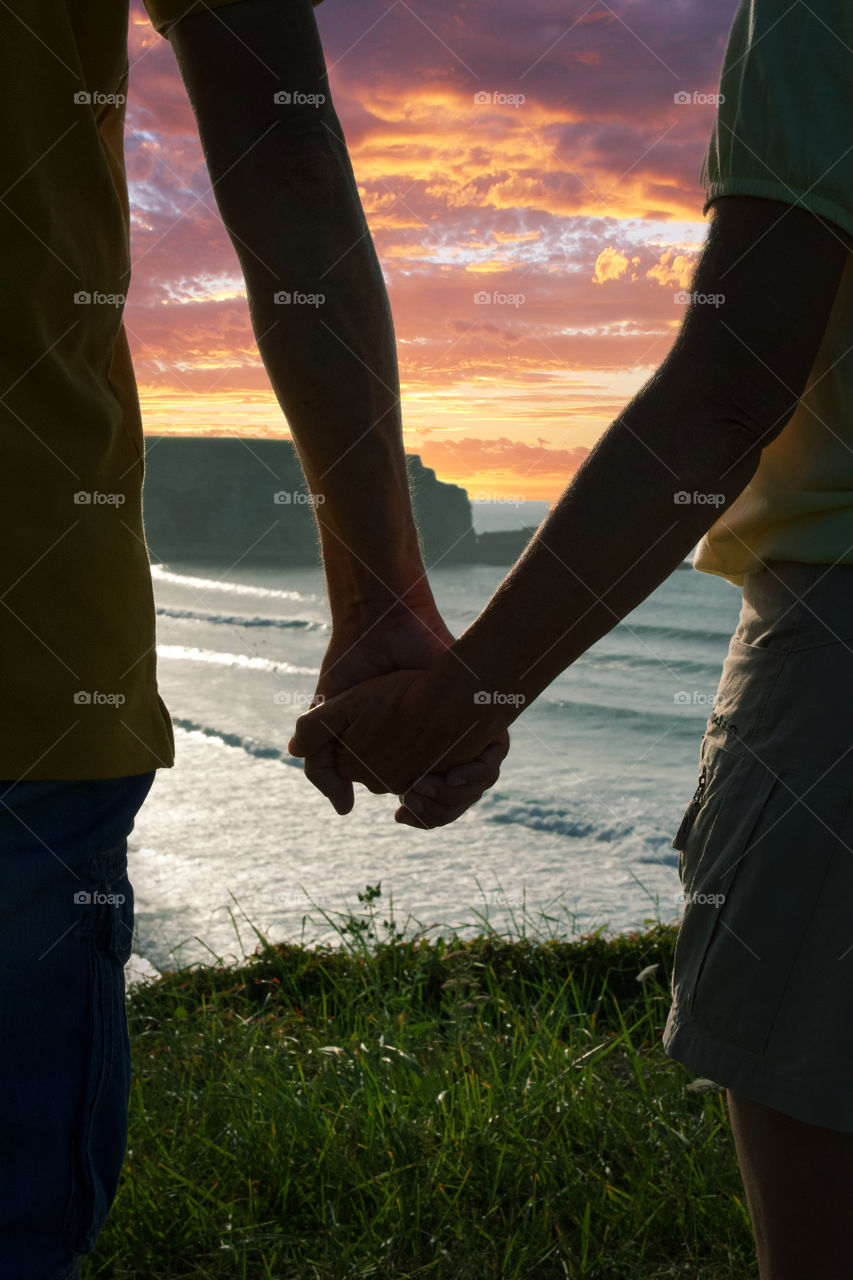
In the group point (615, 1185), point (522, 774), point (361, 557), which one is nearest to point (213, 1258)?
point (615, 1185)

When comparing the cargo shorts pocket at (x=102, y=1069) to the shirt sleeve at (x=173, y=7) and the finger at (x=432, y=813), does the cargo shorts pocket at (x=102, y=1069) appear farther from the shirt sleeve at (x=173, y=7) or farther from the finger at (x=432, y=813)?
the shirt sleeve at (x=173, y=7)

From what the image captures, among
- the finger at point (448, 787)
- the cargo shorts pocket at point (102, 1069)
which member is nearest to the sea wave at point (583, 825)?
the finger at point (448, 787)

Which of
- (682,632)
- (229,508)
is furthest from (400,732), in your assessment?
(229,508)

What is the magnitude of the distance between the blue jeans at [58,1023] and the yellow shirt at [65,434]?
55 mm

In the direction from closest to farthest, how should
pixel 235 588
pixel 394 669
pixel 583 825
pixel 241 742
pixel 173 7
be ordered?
pixel 173 7 < pixel 394 669 < pixel 583 825 < pixel 241 742 < pixel 235 588

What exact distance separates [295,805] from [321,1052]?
6.94 metres

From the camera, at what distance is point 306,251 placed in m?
1.59

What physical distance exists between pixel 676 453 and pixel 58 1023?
0.90 meters

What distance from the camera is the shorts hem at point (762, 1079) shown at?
1061 mm

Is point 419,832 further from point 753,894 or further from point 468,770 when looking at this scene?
point 753,894

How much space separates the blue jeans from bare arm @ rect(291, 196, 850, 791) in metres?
0.55

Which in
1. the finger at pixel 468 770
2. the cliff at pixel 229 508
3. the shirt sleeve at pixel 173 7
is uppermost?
the cliff at pixel 229 508

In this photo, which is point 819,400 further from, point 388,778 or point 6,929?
point 6,929

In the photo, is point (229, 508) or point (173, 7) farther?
point (229, 508)
